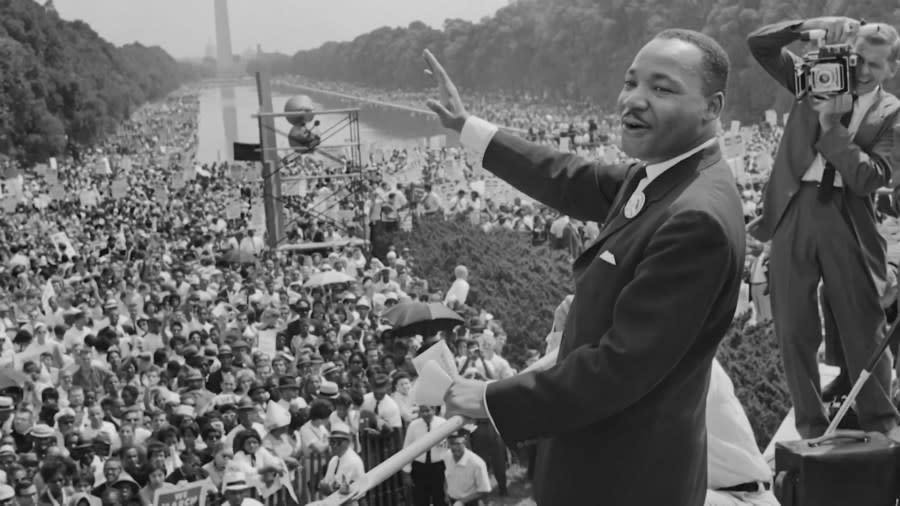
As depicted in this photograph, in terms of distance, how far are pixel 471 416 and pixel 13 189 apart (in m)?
32.6

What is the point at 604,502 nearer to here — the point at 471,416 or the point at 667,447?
the point at 667,447

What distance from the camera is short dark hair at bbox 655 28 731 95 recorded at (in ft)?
9.57

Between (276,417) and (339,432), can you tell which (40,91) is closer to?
(276,417)

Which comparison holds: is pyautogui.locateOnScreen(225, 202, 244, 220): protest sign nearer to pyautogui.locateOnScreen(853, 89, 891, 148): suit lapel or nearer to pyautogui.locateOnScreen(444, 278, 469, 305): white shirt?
pyautogui.locateOnScreen(444, 278, 469, 305): white shirt

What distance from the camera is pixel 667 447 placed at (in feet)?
9.48

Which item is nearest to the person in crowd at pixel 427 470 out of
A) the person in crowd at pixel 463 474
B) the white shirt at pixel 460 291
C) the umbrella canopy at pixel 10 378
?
the person in crowd at pixel 463 474

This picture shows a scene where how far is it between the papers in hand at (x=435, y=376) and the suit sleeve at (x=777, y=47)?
92.9 inches

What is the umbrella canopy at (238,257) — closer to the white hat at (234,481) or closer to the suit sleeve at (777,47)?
the white hat at (234,481)

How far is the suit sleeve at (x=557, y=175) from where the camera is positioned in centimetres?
328

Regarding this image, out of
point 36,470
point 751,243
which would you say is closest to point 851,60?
point 36,470

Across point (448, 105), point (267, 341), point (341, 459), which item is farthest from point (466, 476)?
point (267, 341)

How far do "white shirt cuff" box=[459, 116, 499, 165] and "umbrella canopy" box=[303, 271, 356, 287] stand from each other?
14.3 meters

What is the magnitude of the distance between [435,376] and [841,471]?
0.95 meters

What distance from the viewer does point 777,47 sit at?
15.7 feet
